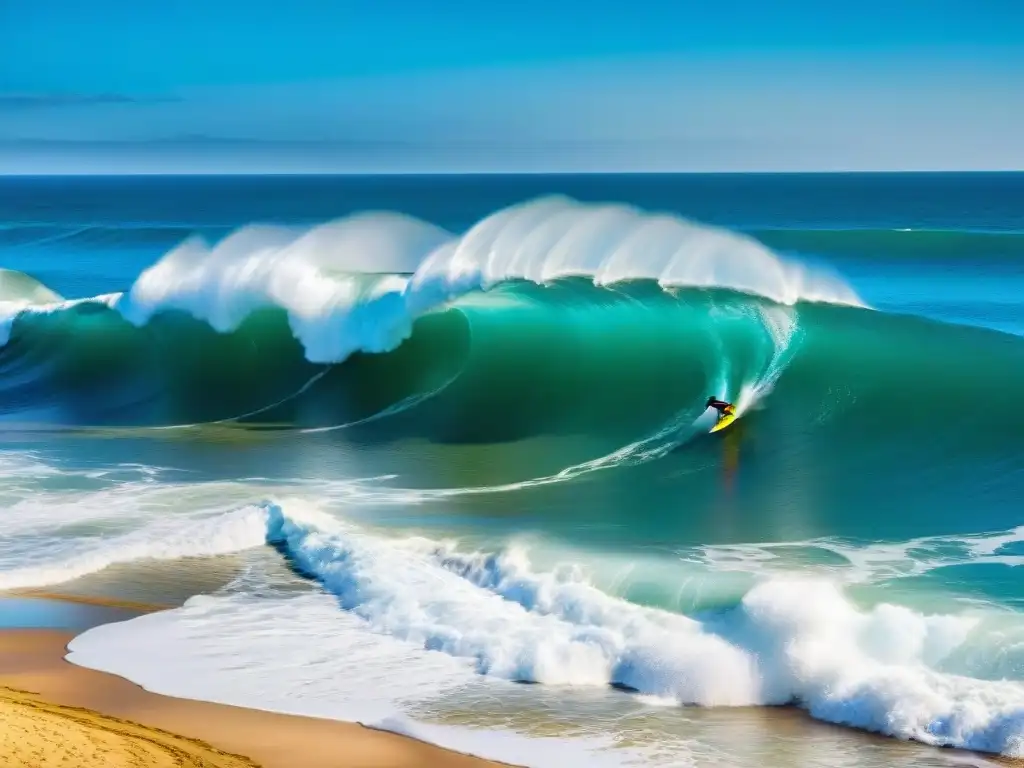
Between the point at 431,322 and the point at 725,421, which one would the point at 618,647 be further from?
the point at 431,322

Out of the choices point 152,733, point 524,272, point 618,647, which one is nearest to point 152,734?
point 152,733

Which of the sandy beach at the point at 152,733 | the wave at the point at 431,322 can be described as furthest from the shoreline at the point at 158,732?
the wave at the point at 431,322

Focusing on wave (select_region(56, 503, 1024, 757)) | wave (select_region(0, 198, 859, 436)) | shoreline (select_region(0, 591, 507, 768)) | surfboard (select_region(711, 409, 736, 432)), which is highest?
wave (select_region(0, 198, 859, 436))

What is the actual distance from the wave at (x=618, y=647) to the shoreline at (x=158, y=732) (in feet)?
0.60

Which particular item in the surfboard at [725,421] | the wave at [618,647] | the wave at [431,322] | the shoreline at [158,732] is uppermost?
the wave at [431,322]

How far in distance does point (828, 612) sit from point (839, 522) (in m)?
2.33

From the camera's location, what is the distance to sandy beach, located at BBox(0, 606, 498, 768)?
527 centimetres

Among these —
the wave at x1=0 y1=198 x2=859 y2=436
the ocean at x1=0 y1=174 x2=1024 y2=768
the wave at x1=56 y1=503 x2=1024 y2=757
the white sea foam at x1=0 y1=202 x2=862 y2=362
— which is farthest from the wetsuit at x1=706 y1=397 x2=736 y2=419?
the wave at x1=56 y1=503 x2=1024 y2=757

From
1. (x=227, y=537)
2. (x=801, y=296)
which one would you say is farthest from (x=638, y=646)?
(x=801, y=296)

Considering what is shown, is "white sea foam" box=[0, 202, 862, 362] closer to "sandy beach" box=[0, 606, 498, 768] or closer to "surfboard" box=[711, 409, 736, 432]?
"surfboard" box=[711, 409, 736, 432]

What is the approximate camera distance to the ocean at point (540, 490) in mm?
6484

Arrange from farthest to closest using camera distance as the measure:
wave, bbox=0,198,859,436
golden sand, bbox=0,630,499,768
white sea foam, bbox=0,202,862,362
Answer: white sea foam, bbox=0,202,862,362 < wave, bbox=0,198,859,436 < golden sand, bbox=0,630,499,768

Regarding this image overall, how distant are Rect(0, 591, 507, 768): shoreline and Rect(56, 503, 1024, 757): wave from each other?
7.2 inches

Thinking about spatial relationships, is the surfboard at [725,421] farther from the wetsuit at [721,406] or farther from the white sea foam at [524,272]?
the white sea foam at [524,272]
